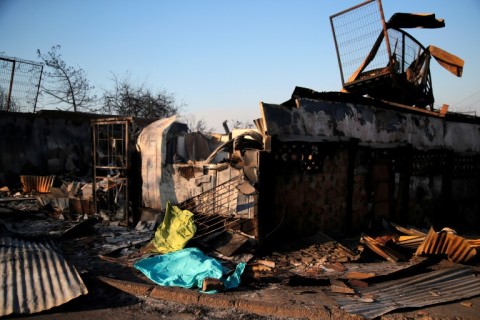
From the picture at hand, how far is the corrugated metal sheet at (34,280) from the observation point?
3.88m

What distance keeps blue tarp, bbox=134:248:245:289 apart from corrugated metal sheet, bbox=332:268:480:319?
5.03 ft

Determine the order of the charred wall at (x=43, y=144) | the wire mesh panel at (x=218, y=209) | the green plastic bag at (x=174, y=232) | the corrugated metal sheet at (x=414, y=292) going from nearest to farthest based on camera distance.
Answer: the corrugated metal sheet at (x=414, y=292) < the green plastic bag at (x=174, y=232) < the wire mesh panel at (x=218, y=209) < the charred wall at (x=43, y=144)

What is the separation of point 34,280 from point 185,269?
6.38 ft

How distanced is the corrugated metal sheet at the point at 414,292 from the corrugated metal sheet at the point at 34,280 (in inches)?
134

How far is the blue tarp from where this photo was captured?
474 centimetres

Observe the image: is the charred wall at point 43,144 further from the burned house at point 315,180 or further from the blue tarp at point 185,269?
the blue tarp at point 185,269

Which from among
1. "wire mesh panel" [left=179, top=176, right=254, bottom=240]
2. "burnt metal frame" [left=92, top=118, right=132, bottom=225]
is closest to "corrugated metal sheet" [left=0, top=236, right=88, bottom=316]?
"wire mesh panel" [left=179, top=176, right=254, bottom=240]

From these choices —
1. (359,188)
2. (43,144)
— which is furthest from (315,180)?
(43,144)

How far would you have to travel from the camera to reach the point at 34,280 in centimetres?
430

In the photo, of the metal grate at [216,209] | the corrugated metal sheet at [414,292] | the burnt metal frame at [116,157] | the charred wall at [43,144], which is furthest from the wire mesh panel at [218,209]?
the charred wall at [43,144]

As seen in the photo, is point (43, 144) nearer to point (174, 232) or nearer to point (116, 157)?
point (116, 157)

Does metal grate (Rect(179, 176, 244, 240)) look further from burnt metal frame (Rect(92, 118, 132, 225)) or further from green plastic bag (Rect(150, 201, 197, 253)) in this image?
burnt metal frame (Rect(92, 118, 132, 225))

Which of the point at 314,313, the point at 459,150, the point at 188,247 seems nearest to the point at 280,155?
the point at 188,247

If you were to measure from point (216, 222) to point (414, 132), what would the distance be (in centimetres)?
607
